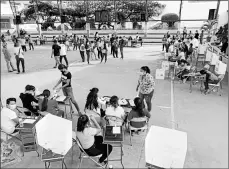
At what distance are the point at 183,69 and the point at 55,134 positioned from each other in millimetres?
6500

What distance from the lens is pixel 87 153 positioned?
11.5 feet

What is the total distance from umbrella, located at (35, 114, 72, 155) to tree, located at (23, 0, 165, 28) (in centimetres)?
2787

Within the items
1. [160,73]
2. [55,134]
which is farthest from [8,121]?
[160,73]

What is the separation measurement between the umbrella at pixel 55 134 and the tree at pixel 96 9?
2787 centimetres

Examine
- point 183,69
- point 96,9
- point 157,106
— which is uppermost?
point 96,9

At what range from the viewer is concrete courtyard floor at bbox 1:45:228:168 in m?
4.07

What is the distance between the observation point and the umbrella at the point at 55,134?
3.33 meters

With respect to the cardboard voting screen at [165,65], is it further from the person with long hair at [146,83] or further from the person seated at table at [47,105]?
the person seated at table at [47,105]

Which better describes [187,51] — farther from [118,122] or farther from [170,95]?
[118,122]

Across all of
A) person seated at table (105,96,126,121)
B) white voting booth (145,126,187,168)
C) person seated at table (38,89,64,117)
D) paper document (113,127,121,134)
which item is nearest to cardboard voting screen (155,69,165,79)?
person seated at table (105,96,126,121)

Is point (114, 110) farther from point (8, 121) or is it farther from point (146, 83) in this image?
point (8, 121)

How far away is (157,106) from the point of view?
6.43 metres

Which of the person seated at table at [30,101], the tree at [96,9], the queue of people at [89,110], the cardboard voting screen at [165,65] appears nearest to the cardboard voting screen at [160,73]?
the cardboard voting screen at [165,65]

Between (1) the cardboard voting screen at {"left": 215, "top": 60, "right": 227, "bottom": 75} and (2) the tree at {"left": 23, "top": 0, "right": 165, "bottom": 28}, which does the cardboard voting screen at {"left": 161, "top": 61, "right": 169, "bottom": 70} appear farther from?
(2) the tree at {"left": 23, "top": 0, "right": 165, "bottom": 28}
